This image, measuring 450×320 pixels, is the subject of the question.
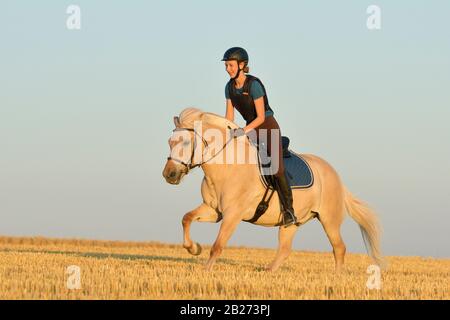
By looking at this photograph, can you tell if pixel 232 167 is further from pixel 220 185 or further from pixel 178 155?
pixel 178 155

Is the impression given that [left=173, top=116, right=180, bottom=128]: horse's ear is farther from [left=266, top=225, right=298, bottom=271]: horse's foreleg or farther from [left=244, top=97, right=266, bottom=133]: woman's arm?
[left=266, top=225, right=298, bottom=271]: horse's foreleg

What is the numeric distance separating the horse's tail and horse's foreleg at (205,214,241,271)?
3.15 m

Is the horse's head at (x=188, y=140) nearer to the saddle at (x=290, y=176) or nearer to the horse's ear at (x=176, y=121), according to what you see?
the horse's ear at (x=176, y=121)

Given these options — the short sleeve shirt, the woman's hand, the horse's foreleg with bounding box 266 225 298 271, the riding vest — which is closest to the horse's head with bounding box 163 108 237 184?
the woman's hand

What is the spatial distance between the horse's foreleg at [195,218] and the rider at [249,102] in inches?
43.1

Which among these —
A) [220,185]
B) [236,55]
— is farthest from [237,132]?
[236,55]

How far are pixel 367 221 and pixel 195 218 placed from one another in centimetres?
380

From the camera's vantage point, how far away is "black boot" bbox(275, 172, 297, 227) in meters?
12.4

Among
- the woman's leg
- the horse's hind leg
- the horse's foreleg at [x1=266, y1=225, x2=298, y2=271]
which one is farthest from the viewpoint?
the horse's hind leg
